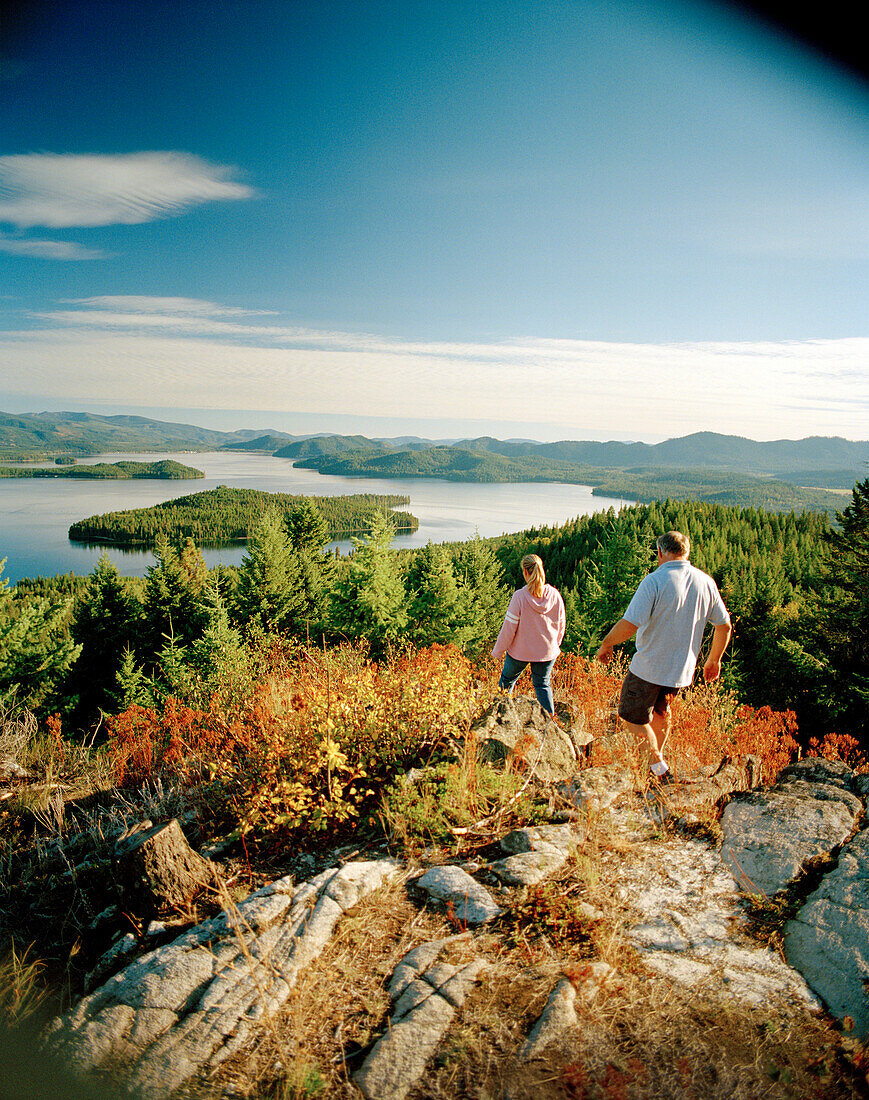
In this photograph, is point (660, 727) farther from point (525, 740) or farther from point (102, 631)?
point (102, 631)

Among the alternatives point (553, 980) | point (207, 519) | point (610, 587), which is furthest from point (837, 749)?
point (207, 519)

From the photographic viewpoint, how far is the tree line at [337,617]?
15.1 metres

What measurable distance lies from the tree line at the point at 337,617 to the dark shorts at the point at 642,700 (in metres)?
4.59

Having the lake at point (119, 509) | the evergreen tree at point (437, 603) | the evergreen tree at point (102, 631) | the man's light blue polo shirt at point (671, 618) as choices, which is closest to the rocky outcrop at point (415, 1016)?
the man's light blue polo shirt at point (671, 618)

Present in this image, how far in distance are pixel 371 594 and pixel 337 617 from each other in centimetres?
140

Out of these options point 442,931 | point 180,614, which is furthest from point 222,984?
point 180,614

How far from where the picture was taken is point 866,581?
21.0 metres

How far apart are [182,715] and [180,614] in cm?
2075

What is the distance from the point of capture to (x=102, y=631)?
23953 millimetres

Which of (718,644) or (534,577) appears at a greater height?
(534,577)

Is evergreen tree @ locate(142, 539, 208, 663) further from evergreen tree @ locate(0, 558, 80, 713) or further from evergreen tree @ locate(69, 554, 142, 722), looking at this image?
evergreen tree @ locate(0, 558, 80, 713)

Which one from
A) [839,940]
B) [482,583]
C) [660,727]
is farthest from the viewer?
[482,583]

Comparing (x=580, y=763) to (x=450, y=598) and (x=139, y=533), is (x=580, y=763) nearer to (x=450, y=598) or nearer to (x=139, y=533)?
(x=450, y=598)

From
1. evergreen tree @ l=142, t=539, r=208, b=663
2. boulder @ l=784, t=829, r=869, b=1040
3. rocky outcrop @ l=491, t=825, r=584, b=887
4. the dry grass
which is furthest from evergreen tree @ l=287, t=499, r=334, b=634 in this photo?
boulder @ l=784, t=829, r=869, b=1040
